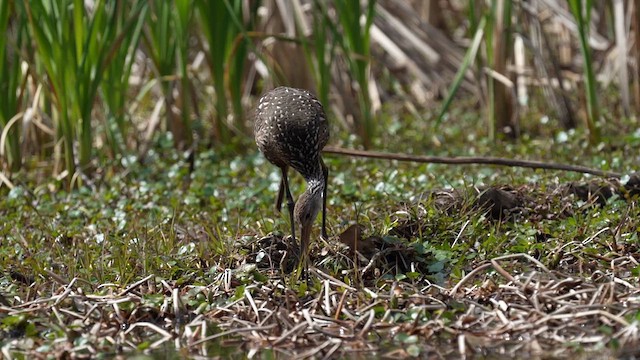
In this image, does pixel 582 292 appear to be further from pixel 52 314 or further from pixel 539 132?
pixel 539 132

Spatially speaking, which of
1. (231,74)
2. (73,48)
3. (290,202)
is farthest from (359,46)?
(290,202)

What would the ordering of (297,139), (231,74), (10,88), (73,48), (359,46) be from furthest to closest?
1. (231,74)
2. (359,46)
3. (10,88)
4. (73,48)
5. (297,139)

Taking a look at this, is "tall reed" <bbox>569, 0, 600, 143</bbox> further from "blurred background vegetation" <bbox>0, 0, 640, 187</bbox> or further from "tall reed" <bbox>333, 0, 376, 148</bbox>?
"tall reed" <bbox>333, 0, 376, 148</bbox>

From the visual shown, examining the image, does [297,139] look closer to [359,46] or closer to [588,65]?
[359,46]

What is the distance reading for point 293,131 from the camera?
681cm

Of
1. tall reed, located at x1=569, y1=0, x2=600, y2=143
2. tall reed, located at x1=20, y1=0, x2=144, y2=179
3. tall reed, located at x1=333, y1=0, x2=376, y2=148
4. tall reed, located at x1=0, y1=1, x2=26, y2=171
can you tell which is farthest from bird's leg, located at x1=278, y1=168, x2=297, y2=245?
tall reed, located at x1=569, y1=0, x2=600, y2=143

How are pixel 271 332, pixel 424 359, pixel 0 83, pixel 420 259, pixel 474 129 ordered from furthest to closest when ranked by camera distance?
1. pixel 474 129
2. pixel 0 83
3. pixel 420 259
4. pixel 271 332
5. pixel 424 359

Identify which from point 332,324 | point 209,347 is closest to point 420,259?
point 332,324

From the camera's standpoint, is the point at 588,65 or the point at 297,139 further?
the point at 588,65

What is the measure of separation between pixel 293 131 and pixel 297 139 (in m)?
0.05

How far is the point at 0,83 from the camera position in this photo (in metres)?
8.91

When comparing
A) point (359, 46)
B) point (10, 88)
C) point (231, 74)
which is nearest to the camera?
point (10, 88)

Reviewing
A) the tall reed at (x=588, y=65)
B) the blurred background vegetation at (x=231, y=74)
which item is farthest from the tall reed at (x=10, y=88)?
the tall reed at (x=588, y=65)

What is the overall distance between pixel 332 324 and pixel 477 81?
510cm
